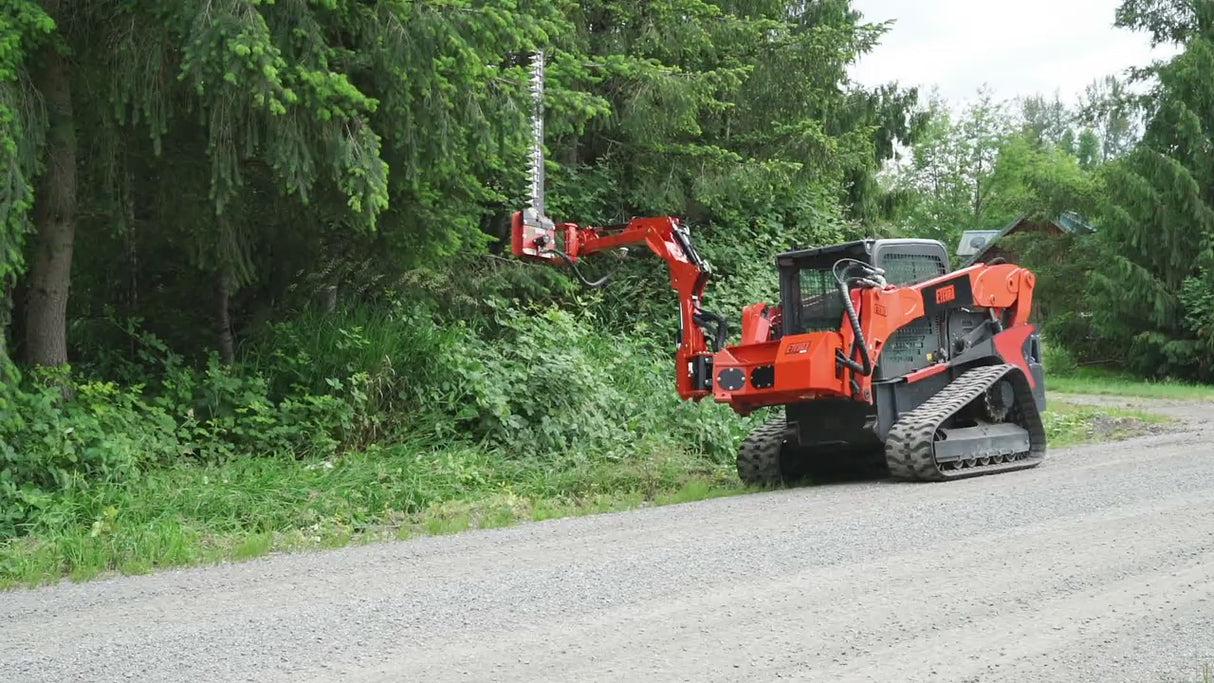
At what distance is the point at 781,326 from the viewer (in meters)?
10.9

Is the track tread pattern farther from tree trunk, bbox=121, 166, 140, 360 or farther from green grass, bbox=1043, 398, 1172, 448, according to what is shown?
tree trunk, bbox=121, 166, 140, 360

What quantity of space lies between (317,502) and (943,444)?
16.8 feet

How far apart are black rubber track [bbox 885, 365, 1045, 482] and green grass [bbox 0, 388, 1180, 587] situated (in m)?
1.46

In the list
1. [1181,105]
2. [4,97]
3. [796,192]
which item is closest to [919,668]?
[4,97]

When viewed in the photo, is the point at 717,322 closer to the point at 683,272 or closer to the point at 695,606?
the point at 683,272

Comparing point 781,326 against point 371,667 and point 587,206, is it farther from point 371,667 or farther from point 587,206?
point 371,667

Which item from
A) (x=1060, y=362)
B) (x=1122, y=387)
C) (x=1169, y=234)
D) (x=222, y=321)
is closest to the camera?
(x=222, y=321)

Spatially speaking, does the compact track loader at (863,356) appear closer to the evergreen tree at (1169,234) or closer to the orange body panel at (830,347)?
the orange body panel at (830,347)

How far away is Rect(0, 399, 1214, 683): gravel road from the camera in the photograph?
455cm

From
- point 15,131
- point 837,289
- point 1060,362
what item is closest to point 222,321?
point 15,131

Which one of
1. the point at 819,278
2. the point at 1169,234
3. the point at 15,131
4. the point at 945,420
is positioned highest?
the point at 1169,234

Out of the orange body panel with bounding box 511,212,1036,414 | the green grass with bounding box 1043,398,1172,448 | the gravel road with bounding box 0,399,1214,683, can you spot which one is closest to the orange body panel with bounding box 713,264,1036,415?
the orange body panel with bounding box 511,212,1036,414

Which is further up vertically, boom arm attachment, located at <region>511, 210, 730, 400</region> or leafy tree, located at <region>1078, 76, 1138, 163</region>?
leafy tree, located at <region>1078, 76, 1138, 163</region>

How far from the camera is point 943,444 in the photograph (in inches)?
390
